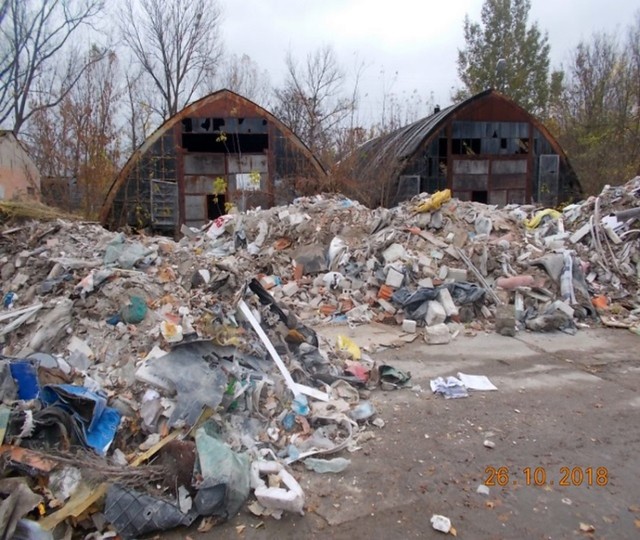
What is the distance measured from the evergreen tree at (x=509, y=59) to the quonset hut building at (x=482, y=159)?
1117cm

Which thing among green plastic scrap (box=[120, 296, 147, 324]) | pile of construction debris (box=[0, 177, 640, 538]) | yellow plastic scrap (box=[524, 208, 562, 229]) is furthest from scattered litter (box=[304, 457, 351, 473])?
yellow plastic scrap (box=[524, 208, 562, 229])

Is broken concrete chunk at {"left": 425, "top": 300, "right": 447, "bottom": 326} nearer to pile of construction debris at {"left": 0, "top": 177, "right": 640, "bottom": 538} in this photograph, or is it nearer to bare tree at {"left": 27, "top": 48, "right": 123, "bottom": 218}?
pile of construction debris at {"left": 0, "top": 177, "right": 640, "bottom": 538}

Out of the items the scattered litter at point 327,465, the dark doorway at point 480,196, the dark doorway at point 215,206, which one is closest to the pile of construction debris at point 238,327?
the scattered litter at point 327,465

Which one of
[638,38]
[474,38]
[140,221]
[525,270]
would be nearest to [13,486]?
[525,270]

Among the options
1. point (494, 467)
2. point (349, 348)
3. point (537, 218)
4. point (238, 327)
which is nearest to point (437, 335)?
point (349, 348)

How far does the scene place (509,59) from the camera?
27.9 metres

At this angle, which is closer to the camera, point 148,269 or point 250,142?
point 148,269

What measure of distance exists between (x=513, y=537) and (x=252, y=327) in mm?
3041

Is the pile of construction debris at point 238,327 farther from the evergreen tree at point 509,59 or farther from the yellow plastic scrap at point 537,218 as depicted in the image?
the evergreen tree at point 509,59

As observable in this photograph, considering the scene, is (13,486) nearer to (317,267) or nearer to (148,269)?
(148,269)

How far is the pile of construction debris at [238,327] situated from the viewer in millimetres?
2980

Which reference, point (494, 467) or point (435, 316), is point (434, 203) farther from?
point (494, 467)

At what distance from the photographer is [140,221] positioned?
49.2ft
